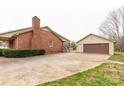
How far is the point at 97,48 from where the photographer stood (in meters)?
29.1

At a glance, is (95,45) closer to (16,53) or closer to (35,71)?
(16,53)

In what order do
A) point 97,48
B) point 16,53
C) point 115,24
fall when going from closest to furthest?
point 16,53
point 97,48
point 115,24

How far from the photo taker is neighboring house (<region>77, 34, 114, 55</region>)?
92.0 ft

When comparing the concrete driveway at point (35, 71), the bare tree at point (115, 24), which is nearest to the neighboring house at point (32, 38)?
the concrete driveway at point (35, 71)

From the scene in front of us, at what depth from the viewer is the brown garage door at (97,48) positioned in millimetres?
28297

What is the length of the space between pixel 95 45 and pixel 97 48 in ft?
2.39

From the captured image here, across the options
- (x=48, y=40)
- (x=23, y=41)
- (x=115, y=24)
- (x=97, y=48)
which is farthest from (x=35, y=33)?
(x=115, y=24)

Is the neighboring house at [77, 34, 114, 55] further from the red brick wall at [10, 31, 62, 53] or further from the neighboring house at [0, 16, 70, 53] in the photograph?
the neighboring house at [0, 16, 70, 53]

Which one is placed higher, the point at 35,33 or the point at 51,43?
the point at 35,33

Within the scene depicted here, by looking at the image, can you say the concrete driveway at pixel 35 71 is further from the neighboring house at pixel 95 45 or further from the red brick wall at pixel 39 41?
the neighboring house at pixel 95 45

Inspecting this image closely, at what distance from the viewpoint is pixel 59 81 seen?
7656mm

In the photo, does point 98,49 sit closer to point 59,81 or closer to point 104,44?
point 104,44

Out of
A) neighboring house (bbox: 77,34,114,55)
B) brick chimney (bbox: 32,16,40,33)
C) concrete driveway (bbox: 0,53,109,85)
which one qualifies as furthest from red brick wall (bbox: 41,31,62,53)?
concrete driveway (bbox: 0,53,109,85)
